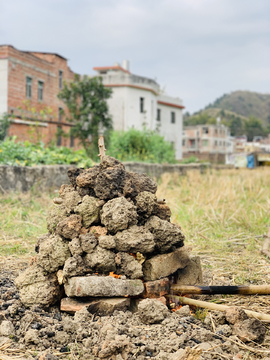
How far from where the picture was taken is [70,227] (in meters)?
2.68

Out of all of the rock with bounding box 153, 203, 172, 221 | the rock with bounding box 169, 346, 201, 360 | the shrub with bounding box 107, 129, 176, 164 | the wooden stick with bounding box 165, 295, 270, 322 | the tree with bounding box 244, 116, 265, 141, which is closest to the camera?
the rock with bounding box 169, 346, 201, 360

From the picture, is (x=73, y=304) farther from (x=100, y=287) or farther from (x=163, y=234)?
(x=163, y=234)

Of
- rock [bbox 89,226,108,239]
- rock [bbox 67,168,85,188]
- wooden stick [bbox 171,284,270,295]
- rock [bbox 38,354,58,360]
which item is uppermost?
rock [bbox 67,168,85,188]

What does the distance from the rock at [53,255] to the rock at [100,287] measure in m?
0.21

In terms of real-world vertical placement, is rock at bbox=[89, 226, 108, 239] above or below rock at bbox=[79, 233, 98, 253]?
above

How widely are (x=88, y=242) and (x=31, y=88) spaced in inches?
897

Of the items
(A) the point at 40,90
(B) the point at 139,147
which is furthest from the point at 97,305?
(A) the point at 40,90

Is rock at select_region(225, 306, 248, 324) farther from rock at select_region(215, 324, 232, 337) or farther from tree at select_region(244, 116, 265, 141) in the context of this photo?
tree at select_region(244, 116, 265, 141)

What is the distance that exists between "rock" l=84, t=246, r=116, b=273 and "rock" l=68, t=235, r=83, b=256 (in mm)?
67

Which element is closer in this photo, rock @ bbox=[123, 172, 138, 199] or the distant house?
rock @ bbox=[123, 172, 138, 199]

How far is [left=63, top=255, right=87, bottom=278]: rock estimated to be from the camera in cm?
244

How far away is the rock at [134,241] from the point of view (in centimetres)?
258

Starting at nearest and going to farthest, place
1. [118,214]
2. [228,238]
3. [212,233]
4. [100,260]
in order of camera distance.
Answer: [100,260] → [118,214] → [228,238] → [212,233]

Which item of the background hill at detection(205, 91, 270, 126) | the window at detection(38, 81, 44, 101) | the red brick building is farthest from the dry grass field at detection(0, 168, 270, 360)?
the background hill at detection(205, 91, 270, 126)
